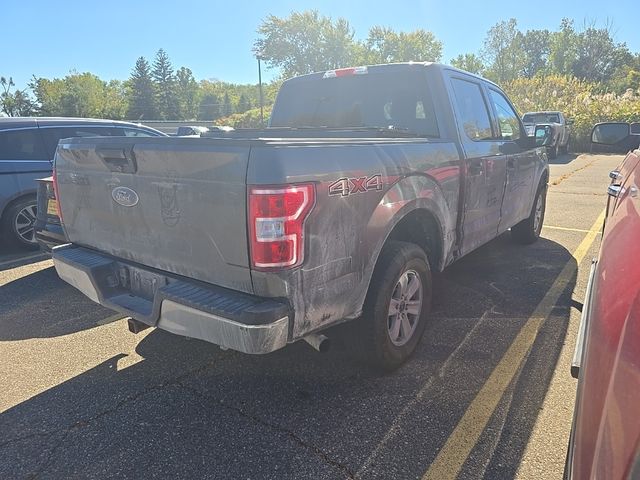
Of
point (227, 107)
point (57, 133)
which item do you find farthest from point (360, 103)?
point (227, 107)

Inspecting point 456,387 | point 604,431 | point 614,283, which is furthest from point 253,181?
point 456,387

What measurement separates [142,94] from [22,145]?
8767 cm

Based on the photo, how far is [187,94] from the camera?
98625 millimetres

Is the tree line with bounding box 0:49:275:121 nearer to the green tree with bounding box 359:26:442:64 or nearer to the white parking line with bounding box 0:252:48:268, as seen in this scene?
the green tree with bounding box 359:26:442:64

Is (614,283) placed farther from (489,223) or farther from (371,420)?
(489,223)

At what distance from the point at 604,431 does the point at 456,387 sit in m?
1.98

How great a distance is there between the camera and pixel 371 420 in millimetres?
2635

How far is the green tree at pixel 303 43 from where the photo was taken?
203 ft

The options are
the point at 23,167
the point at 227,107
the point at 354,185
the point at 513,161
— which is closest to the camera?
Result: the point at 354,185

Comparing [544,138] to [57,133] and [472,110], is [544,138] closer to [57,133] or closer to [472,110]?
[472,110]

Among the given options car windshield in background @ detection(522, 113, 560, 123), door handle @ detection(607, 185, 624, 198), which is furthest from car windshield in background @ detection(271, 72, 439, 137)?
car windshield in background @ detection(522, 113, 560, 123)

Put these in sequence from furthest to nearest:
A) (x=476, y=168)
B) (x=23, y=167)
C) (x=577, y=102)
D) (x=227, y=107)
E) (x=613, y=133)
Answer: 1. (x=227, y=107)
2. (x=577, y=102)
3. (x=23, y=167)
4. (x=476, y=168)
5. (x=613, y=133)

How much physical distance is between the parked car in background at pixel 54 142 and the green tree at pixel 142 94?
84.8 metres

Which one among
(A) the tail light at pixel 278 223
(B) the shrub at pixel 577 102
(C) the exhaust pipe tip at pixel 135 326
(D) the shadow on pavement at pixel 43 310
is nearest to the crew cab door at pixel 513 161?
(A) the tail light at pixel 278 223
